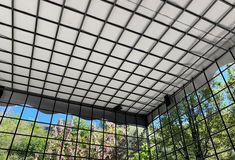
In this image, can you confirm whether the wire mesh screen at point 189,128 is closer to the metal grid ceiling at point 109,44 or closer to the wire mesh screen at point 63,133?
the wire mesh screen at point 63,133

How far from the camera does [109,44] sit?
11.3 m

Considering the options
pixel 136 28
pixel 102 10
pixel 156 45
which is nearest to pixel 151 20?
pixel 136 28

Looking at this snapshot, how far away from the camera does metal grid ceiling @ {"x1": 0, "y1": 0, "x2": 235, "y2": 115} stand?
940cm

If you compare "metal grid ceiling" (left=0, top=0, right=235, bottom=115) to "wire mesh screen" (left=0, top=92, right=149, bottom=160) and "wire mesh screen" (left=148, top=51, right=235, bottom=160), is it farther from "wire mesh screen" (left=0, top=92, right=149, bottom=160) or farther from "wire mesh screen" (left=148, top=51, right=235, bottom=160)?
"wire mesh screen" (left=148, top=51, right=235, bottom=160)

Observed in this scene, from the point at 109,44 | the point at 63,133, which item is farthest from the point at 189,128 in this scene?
the point at 109,44

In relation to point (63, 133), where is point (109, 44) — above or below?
above

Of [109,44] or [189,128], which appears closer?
[109,44]

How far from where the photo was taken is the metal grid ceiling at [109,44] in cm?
940

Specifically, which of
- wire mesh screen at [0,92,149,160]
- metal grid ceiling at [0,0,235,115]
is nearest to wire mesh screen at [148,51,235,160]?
wire mesh screen at [0,92,149,160]

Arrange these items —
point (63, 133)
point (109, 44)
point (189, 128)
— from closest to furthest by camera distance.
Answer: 1. point (109, 44)
2. point (63, 133)
3. point (189, 128)

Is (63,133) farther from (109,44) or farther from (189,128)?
(189,128)

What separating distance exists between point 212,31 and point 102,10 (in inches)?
245

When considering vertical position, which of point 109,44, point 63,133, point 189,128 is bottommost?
point 63,133

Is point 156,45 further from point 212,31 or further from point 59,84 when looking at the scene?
point 59,84
